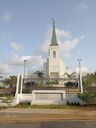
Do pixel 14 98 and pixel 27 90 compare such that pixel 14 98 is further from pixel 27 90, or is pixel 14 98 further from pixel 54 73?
pixel 54 73

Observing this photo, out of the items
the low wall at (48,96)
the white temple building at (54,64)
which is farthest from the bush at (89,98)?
the white temple building at (54,64)

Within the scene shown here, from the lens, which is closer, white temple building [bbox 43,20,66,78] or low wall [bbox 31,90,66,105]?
low wall [bbox 31,90,66,105]

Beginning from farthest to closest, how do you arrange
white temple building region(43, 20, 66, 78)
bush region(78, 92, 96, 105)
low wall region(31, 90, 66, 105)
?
white temple building region(43, 20, 66, 78) → low wall region(31, 90, 66, 105) → bush region(78, 92, 96, 105)

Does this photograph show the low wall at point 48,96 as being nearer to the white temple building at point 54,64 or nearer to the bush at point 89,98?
the bush at point 89,98

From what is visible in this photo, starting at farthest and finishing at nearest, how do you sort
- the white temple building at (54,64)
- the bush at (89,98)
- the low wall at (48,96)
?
the white temple building at (54,64), the low wall at (48,96), the bush at (89,98)

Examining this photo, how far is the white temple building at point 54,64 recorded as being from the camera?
219ft

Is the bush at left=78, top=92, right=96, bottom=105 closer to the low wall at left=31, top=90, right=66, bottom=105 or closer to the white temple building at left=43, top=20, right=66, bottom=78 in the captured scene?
the low wall at left=31, top=90, right=66, bottom=105

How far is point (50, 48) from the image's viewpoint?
70438 mm

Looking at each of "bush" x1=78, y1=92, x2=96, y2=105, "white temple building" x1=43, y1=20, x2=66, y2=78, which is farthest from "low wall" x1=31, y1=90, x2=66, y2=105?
"white temple building" x1=43, y1=20, x2=66, y2=78

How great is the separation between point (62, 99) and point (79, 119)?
29.0 feet

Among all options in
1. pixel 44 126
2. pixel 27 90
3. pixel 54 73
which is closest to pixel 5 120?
pixel 44 126

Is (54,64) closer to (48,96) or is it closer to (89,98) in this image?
(48,96)

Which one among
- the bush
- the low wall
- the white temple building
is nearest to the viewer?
the bush

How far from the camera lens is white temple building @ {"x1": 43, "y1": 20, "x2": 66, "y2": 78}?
6669 cm
